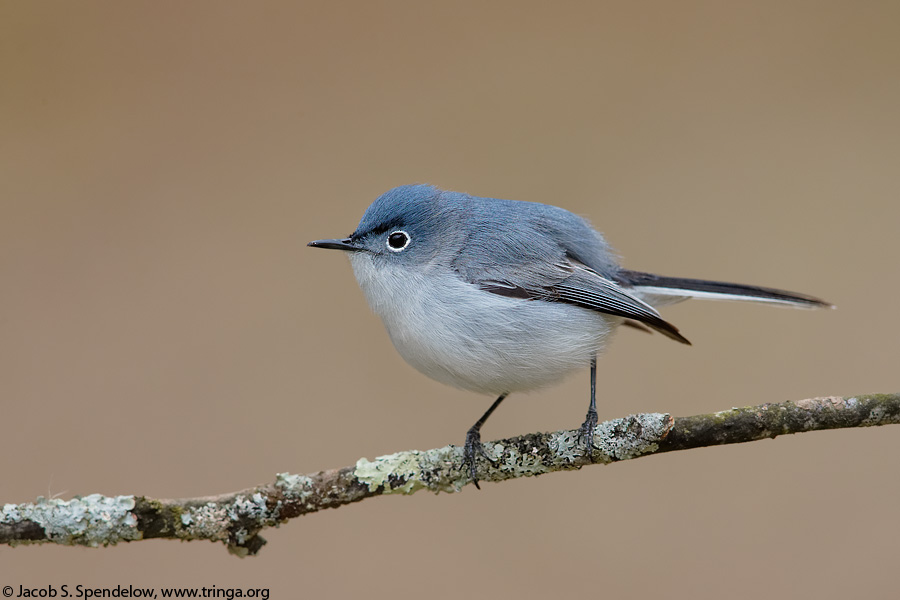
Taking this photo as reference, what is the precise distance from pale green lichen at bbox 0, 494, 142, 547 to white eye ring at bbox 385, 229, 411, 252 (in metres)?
0.87

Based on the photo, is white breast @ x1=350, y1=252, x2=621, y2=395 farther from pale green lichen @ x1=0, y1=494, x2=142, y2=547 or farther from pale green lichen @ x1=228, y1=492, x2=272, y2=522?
pale green lichen @ x1=0, y1=494, x2=142, y2=547

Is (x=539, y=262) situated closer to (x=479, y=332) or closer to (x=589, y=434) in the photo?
(x=479, y=332)

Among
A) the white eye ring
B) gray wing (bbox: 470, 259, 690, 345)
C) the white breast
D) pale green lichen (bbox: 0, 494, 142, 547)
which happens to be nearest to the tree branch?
pale green lichen (bbox: 0, 494, 142, 547)

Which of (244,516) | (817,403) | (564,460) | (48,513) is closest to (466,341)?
(564,460)

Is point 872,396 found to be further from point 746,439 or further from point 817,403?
point 746,439

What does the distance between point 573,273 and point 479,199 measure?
14.8 inches

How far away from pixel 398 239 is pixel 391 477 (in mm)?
655

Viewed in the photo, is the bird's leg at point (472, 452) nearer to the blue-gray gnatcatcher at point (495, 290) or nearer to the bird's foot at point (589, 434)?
the blue-gray gnatcatcher at point (495, 290)

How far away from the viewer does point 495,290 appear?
1832 millimetres

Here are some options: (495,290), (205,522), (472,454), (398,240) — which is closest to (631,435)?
(472,454)

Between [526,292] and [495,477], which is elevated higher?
[526,292]

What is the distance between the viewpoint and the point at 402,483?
1636 mm

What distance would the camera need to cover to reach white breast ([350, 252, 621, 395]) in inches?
68.4

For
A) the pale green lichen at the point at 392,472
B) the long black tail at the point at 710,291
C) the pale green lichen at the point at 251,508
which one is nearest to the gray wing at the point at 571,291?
the long black tail at the point at 710,291
